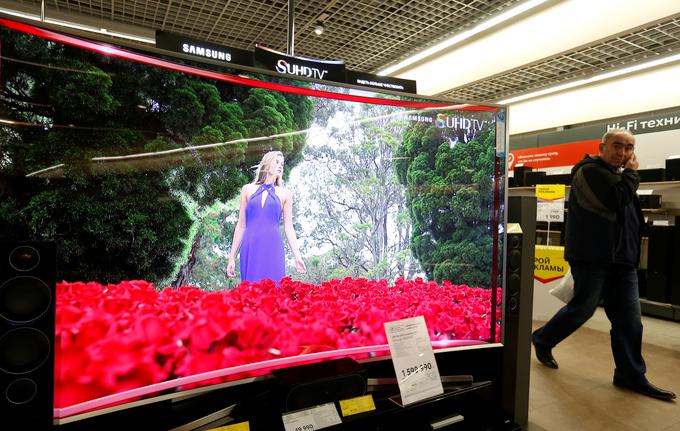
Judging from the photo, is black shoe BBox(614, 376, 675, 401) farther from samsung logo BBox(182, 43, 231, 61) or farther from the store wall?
samsung logo BBox(182, 43, 231, 61)

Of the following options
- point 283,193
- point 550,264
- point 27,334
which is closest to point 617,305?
point 550,264

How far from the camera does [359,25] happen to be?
14.8ft

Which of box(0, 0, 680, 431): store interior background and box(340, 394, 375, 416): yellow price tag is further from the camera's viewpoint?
box(0, 0, 680, 431): store interior background

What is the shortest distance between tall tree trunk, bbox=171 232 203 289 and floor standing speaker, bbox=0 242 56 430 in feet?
1.29

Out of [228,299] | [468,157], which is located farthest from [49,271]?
[468,157]

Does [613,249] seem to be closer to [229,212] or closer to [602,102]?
[229,212]

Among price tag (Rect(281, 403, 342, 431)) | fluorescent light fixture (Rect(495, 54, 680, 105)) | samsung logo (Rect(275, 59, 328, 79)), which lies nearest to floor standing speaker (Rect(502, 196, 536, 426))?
price tag (Rect(281, 403, 342, 431))

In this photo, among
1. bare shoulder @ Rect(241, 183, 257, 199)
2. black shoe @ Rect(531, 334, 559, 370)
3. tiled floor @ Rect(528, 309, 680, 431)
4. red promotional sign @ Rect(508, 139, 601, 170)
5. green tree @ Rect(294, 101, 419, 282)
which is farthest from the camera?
red promotional sign @ Rect(508, 139, 601, 170)

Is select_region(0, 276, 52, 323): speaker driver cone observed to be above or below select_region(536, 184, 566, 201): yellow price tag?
below

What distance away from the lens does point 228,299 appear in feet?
4.56

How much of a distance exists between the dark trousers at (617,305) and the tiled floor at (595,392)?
211 millimetres

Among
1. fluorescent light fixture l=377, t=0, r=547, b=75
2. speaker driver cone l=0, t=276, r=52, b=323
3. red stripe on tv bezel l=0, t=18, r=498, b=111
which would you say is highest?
fluorescent light fixture l=377, t=0, r=547, b=75

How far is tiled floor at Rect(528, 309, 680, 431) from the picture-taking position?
237cm

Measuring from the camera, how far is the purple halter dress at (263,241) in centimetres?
145
